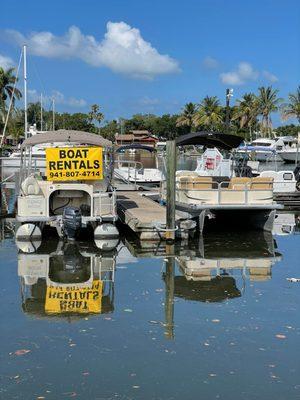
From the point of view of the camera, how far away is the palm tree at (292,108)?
81250 millimetres

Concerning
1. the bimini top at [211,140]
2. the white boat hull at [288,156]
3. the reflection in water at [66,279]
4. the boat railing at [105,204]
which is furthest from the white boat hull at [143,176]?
the white boat hull at [288,156]

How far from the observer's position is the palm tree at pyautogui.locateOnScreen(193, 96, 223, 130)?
3772 inches

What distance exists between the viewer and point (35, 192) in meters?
14.9

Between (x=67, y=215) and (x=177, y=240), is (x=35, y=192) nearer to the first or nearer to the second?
(x=67, y=215)

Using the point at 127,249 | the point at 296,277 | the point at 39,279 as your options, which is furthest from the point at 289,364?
the point at 127,249

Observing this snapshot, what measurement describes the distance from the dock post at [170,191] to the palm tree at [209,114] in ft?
265

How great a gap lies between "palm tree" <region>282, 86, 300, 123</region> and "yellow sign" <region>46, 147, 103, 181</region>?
231ft

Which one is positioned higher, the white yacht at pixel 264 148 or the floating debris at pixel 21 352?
the white yacht at pixel 264 148

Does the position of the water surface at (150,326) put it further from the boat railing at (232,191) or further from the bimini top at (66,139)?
the bimini top at (66,139)

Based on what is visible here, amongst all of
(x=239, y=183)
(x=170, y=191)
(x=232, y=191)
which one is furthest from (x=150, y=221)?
(x=239, y=183)

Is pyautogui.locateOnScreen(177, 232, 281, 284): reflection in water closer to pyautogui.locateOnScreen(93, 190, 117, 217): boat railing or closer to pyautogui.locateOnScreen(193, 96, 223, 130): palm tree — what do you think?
pyautogui.locateOnScreen(93, 190, 117, 217): boat railing

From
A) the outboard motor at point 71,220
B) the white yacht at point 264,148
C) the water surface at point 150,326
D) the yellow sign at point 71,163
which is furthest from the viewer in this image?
the white yacht at point 264,148

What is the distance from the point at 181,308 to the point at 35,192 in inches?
278

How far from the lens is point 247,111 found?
299 ft
